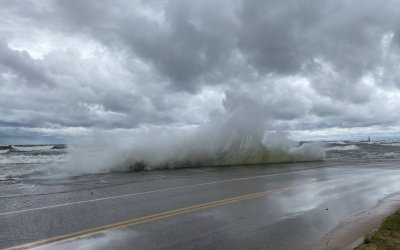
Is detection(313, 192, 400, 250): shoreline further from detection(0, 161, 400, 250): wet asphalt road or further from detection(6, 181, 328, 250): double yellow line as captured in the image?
detection(6, 181, 328, 250): double yellow line

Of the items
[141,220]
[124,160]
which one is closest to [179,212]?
[141,220]

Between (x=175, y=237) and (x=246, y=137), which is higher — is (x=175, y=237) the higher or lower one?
the lower one

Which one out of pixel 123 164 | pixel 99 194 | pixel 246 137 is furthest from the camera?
pixel 246 137

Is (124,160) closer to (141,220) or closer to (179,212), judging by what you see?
(179,212)

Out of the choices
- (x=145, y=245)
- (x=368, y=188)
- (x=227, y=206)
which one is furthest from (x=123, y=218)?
(x=368, y=188)

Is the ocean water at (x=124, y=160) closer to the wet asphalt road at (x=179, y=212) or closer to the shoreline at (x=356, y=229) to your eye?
the wet asphalt road at (x=179, y=212)

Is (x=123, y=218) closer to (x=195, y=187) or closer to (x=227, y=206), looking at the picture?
(x=227, y=206)

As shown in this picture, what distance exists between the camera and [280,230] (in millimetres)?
7129

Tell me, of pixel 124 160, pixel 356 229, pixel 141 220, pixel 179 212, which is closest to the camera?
pixel 356 229

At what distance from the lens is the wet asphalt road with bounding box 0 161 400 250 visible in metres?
6.32

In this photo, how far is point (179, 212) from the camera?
849cm

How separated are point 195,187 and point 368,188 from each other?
6036 millimetres

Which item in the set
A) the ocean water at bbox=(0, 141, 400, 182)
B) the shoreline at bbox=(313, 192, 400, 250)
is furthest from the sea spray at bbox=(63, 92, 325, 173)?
the shoreline at bbox=(313, 192, 400, 250)

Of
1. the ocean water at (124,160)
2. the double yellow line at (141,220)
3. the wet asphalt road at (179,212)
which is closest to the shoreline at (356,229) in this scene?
the wet asphalt road at (179,212)
